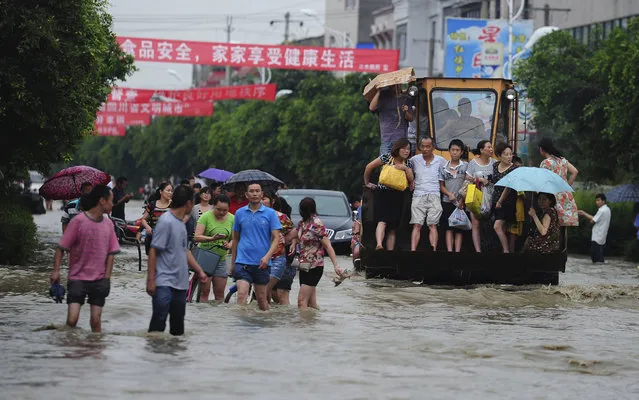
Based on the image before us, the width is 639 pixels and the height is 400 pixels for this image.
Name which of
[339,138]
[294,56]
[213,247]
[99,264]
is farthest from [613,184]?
[99,264]

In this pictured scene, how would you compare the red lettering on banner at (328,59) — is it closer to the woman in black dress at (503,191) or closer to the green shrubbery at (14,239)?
the green shrubbery at (14,239)

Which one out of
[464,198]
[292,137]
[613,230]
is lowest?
[613,230]

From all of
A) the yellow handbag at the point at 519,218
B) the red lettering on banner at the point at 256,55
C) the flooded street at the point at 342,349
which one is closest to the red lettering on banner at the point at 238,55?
the red lettering on banner at the point at 256,55

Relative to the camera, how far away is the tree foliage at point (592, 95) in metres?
36.2

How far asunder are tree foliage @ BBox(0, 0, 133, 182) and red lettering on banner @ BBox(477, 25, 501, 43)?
1304 inches

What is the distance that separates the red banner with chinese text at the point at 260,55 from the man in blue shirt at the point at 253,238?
32.2m

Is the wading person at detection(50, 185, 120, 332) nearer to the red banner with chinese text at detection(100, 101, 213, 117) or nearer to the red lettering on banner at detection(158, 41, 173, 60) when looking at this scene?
the red lettering on banner at detection(158, 41, 173, 60)

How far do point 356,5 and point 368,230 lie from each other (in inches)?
3520

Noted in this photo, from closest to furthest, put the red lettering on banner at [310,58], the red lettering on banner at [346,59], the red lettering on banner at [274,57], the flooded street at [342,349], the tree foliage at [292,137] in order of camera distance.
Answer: the flooded street at [342,349]
the red lettering on banner at [346,59]
the red lettering on banner at [310,58]
the red lettering on banner at [274,57]
the tree foliage at [292,137]

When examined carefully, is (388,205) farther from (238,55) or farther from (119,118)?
(119,118)

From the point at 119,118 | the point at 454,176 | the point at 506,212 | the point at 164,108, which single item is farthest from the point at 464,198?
the point at 119,118

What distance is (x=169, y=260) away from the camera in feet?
42.3

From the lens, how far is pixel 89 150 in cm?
14600

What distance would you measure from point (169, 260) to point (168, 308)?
1.59ft
